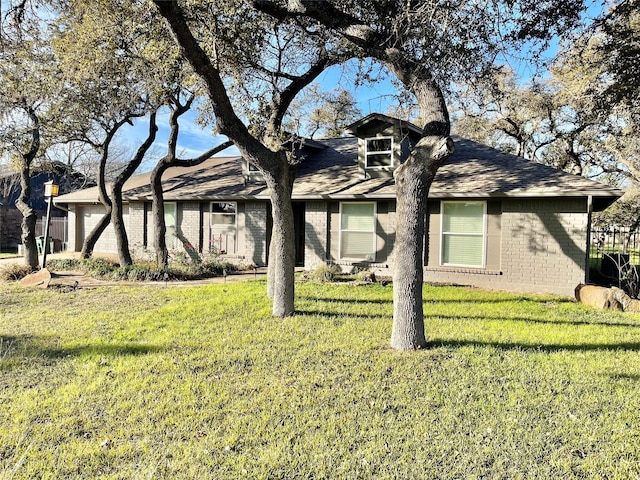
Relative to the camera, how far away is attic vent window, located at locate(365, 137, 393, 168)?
13.0m

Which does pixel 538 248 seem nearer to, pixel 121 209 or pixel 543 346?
pixel 543 346

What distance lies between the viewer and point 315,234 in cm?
1328

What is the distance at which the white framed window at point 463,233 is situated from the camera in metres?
11.3

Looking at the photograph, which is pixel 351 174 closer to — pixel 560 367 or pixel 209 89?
pixel 209 89

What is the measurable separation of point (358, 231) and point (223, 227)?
5199 millimetres

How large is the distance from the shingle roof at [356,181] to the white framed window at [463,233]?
2.09ft

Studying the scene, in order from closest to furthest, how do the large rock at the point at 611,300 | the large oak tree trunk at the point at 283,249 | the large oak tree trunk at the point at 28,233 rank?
the large oak tree trunk at the point at 283,249, the large rock at the point at 611,300, the large oak tree trunk at the point at 28,233

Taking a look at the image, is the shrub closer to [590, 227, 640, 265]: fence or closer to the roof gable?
the roof gable

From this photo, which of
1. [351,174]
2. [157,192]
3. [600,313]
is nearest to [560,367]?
[600,313]

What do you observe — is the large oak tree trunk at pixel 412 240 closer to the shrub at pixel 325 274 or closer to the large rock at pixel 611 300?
the large rock at pixel 611 300

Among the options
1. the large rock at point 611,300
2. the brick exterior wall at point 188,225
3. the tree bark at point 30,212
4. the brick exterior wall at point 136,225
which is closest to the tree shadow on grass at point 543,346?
the large rock at point 611,300

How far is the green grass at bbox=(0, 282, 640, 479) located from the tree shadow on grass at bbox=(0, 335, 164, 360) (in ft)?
0.09

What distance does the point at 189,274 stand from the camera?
40.3ft

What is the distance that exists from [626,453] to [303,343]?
12.1 ft
